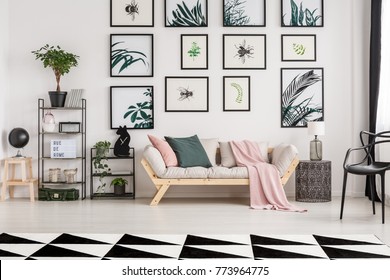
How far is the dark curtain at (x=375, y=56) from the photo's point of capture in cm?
709

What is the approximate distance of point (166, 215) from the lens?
599 cm

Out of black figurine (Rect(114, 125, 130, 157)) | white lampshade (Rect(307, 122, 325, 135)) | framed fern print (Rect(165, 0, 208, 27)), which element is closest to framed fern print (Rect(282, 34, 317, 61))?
white lampshade (Rect(307, 122, 325, 135))

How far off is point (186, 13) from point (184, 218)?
9.94ft

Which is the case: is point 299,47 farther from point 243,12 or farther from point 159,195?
point 159,195

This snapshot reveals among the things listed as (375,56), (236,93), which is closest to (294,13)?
(375,56)

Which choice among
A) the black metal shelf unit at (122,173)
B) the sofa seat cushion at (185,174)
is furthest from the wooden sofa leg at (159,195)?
the black metal shelf unit at (122,173)

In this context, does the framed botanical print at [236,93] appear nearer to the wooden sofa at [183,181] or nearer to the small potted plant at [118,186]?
the wooden sofa at [183,181]

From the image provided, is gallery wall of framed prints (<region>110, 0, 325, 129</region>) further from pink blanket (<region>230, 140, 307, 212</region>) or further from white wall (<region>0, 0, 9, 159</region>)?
white wall (<region>0, 0, 9, 159</region>)

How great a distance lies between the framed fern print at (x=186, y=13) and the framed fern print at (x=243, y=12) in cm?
30

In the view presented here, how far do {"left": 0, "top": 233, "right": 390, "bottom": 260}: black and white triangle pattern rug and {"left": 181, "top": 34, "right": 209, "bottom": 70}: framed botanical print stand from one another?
3312mm

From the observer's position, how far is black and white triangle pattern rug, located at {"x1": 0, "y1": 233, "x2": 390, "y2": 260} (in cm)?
406

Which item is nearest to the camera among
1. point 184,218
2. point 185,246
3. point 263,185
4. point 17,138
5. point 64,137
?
point 185,246

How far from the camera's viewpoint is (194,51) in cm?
757
